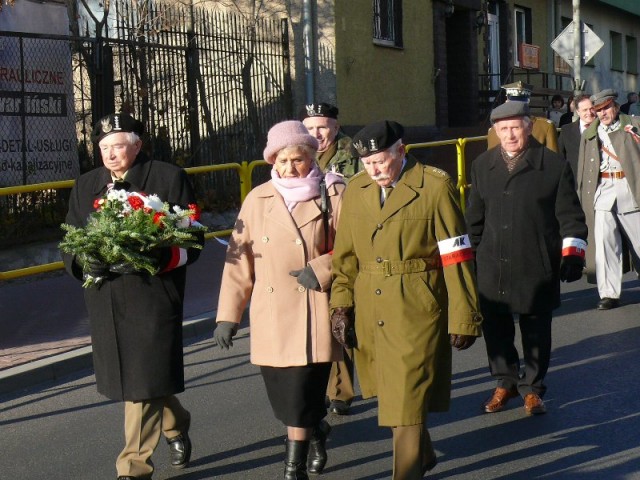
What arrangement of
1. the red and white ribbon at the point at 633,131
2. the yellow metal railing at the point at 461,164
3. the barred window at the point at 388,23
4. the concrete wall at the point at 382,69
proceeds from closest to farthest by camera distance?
the red and white ribbon at the point at 633,131
the yellow metal railing at the point at 461,164
the concrete wall at the point at 382,69
the barred window at the point at 388,23

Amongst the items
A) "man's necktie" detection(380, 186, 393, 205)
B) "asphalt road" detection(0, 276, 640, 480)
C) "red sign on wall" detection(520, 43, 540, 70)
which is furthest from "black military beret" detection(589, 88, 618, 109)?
"red sign on wall" detection(520, 43, 540, 70)

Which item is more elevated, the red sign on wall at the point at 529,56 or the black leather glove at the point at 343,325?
the red sign on wall at the point at 529,56

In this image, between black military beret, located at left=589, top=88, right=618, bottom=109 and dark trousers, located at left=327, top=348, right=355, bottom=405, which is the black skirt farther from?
black military beret, located at left=589, top=88, right=618, bottom=109

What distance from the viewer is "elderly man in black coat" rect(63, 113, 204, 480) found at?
5543 mm

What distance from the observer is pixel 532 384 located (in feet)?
23.1

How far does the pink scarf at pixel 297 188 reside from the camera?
560 centimetres

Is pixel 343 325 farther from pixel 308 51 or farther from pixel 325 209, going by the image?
pixel 308 51

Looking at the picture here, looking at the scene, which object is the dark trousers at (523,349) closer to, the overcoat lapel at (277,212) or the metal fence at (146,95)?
the overcoat lapel at (277,212)

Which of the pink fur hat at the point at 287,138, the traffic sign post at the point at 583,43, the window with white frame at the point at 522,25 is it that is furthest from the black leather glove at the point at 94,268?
the window with white frame at the point at 522,25

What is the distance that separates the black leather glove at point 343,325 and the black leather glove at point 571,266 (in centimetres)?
193

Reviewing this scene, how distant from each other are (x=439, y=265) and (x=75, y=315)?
5.87m

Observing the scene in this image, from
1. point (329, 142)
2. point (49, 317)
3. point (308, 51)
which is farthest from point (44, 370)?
point (308, 51)

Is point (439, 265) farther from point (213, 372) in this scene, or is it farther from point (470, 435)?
point (213, 372)

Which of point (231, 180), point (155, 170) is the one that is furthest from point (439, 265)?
point (231, 180)
